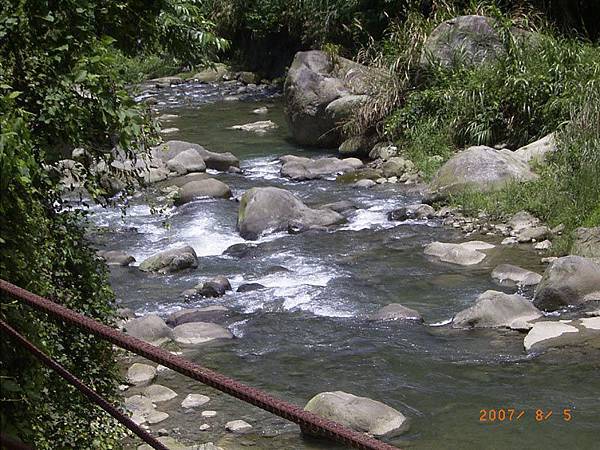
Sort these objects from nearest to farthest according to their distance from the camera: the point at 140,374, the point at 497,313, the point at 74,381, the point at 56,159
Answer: the point at 74,381 < the point at 56,159 < the point at 140,374 < the point at 497,313

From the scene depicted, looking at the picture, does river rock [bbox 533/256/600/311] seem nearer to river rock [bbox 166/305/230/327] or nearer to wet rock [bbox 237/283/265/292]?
wet rock [bbox 237/283/265/292]

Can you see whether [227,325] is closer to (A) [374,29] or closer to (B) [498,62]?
(B) [498,62]

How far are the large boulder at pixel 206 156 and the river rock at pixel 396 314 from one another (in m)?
7.56

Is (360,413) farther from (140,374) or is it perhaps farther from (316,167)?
(316,167)

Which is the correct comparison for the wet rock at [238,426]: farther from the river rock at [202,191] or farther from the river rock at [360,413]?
the river rock at [202,191]

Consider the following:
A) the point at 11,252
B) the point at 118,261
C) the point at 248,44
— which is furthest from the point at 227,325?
the point at 248,44

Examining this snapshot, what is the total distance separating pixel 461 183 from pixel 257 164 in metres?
4.73

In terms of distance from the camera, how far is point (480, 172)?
12375 mm

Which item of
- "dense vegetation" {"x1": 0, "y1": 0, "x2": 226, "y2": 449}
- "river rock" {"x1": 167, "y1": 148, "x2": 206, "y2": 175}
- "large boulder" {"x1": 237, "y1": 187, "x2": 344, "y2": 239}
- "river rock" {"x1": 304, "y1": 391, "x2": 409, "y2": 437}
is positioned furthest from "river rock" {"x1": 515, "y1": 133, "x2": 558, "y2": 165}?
"dense vegetation" {"x1": 0, "y1": 0, "x2": 226, "y2": 449}

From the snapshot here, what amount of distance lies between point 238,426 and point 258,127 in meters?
13.2

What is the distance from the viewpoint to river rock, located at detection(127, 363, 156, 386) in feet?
24.3

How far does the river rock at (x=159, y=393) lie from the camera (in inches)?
278

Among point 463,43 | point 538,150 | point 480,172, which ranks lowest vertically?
point 480,172
